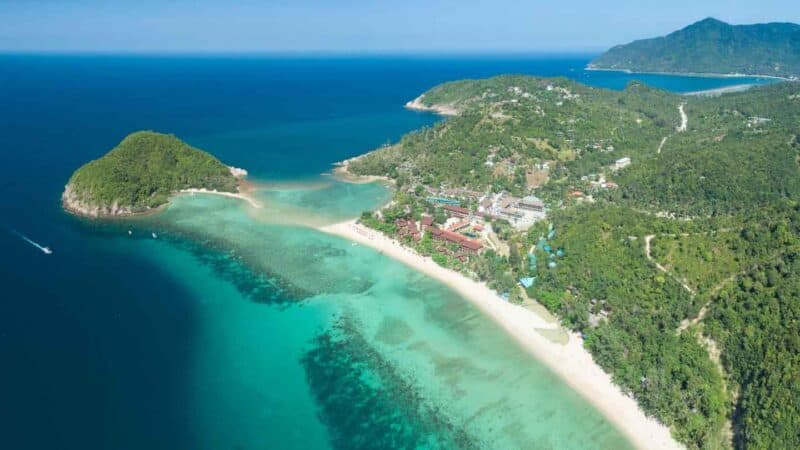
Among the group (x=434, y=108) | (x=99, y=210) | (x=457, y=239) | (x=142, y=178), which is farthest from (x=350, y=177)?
(x=434, y=108)

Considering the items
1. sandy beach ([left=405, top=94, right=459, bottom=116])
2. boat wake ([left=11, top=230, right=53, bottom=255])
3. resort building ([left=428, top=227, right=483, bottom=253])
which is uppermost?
sandy beach ([left=405, top=94, right=459, bottom=116])

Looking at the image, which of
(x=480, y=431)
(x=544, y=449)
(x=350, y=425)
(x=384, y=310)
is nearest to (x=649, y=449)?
(x=544, y=449)

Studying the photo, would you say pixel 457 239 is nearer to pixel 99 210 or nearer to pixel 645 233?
pixel 645 233

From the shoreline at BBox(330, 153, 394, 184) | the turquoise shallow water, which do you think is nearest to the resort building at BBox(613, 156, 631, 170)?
the shoreline at BBox(330, 153, 394, 184)

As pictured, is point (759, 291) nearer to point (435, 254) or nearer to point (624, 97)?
point (435, 254)

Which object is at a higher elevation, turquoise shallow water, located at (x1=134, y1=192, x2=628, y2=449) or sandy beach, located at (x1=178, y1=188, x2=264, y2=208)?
sandy beach, located at (x1=178, y1=188, x2=264, y2=208)

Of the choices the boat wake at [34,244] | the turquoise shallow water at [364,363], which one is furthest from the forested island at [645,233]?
the boat wake at [34,244]

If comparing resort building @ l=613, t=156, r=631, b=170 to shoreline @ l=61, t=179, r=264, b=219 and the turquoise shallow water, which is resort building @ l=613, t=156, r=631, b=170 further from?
shoreline @ l=61, t=179, r=264, b=219
